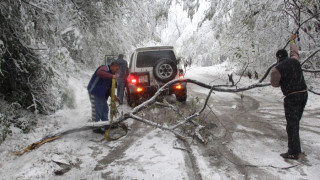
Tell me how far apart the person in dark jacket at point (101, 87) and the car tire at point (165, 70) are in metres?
2.00

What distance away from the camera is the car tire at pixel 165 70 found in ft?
25.6

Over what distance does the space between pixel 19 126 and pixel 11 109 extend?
50 centimetres

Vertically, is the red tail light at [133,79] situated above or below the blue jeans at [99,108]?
above

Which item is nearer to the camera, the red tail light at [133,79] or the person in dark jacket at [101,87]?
the person in dark jacket at [101,87]

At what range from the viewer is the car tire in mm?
7797

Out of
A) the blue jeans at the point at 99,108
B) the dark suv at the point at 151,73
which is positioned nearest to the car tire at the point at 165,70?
the dark suv at the point at 151,73

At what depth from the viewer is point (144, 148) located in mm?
5023

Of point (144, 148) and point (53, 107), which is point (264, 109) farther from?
point (53, 107)

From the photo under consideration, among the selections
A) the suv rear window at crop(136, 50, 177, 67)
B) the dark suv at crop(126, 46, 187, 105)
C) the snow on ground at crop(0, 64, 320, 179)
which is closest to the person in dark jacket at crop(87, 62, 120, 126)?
the snow on ground at crop(0, 64, 320, 179)

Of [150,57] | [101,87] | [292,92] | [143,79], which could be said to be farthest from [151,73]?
[292,92]

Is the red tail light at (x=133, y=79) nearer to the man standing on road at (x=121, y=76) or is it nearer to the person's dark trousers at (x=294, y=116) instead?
the man standing on road at (x=121, y=76)

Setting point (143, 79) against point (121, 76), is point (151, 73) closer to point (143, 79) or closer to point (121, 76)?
point (143, 79)

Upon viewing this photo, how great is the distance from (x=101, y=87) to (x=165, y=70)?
8.05 ft

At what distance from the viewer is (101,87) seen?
6000 mm
